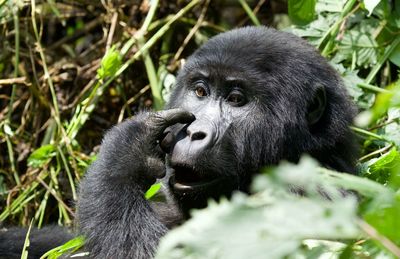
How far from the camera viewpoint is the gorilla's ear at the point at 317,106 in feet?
10.2

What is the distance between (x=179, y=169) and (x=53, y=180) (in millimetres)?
1744

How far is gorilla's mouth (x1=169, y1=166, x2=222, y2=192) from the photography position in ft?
9.23

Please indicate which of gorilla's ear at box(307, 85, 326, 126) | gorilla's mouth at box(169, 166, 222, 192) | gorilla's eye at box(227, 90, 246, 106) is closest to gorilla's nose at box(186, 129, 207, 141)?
gorilla's mouth at box(169, 166, 222, 192)

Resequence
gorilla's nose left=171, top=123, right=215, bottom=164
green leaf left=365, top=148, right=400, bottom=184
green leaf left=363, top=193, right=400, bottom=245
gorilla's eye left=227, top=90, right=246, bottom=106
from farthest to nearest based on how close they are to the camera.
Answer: gorilla's eye left=227, top=90, right=246, bottom=106 < green leaf left=365, top=148, right=400, bottom=184 < gorilla's nose left=171, top=123, right=215, bottom=164 < green leaf left=363, top=193, right=400, bottom=245

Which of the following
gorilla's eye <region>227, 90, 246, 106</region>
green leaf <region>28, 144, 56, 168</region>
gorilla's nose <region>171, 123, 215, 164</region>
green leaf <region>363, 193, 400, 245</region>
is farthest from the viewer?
green leaf <region>28, 144, 56, 168</region>

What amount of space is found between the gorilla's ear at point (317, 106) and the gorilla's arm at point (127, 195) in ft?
1.80

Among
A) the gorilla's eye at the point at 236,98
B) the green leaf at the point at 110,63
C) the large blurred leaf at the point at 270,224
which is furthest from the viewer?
the green leaf at the point at 110,63

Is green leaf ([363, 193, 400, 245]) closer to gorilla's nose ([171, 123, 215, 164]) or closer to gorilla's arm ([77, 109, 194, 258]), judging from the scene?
gorilla's nose ([171, 123, 215, 164])

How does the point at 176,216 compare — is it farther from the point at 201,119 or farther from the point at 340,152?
the point at 340,152

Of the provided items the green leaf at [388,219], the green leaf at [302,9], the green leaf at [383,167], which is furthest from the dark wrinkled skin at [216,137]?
the green leaf at [388,219]

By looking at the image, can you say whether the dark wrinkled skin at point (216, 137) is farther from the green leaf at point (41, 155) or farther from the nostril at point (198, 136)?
the green leaf at point (41, 155)

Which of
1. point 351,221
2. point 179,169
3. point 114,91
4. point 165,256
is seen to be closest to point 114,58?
point 114,91

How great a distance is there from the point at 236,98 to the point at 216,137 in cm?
26

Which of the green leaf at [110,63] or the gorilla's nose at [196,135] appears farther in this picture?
the green leaf at [110,63]
